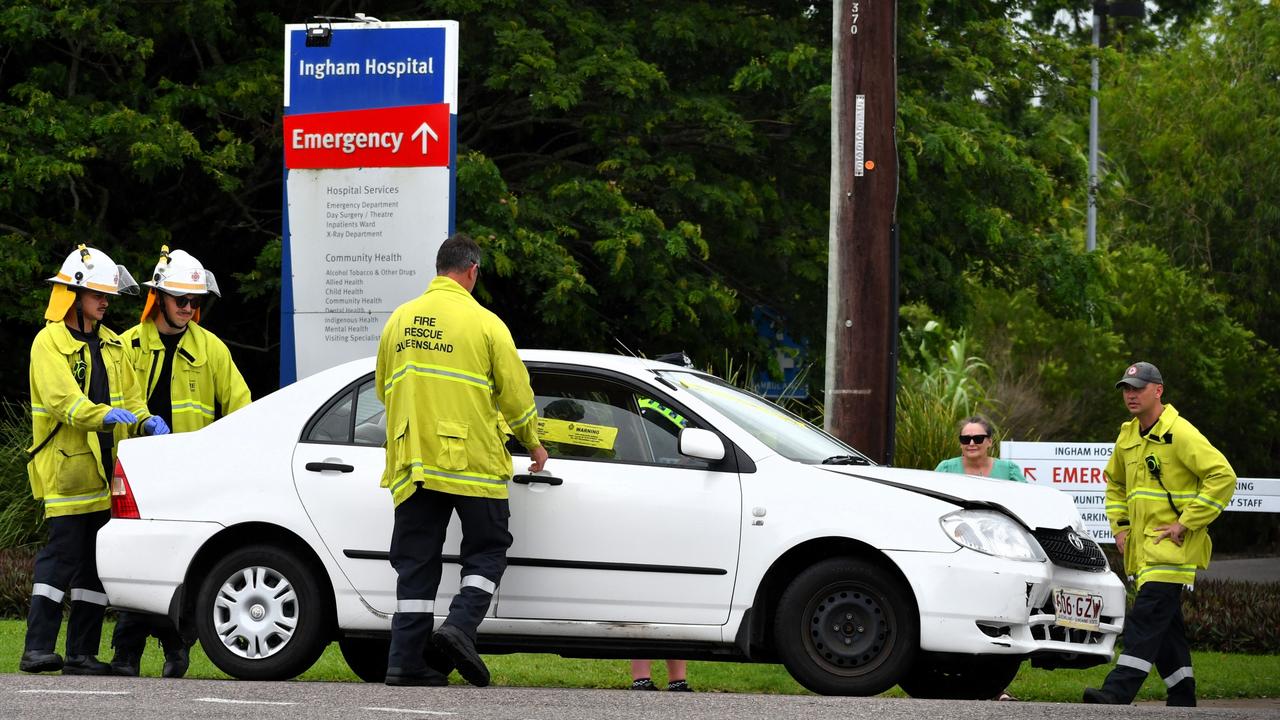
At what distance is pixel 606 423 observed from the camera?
7.97 meters

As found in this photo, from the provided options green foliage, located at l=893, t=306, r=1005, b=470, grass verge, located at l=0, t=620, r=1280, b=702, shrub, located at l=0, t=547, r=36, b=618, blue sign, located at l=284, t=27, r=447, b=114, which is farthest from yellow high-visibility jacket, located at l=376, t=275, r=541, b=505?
shrub, located at l=0, t=547, r=36, b=618

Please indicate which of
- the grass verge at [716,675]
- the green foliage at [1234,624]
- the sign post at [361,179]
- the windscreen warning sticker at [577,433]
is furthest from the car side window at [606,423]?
the green foliage at [1234,624]

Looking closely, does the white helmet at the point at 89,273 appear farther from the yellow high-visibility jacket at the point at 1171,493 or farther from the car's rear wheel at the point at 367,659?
the yellow high-visibility jacket at the point at 1171,493

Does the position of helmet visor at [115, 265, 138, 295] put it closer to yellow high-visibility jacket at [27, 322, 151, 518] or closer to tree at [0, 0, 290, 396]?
yellow high-visibility jacket at [27, 322, 151, 518]

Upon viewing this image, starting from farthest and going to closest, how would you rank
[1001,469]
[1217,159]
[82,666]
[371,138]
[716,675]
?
[1217,159], [371,138], [716,675], [1001,469], [82,666]

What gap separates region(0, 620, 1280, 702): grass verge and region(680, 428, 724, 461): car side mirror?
2464 millimetres

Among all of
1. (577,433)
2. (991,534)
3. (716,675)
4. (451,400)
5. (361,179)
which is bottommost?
(716,675)

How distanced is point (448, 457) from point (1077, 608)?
2.68 metres

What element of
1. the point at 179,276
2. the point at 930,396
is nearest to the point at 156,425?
the point at 179,276

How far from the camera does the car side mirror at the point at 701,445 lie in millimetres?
7617

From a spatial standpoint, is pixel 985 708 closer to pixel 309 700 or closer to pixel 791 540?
pixel 791 540

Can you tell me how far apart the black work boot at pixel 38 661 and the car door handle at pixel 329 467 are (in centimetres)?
166

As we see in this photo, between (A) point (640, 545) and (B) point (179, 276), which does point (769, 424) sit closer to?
(A) point (640, 545)

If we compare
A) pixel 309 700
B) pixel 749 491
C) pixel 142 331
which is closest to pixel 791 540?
pixel 749 491
